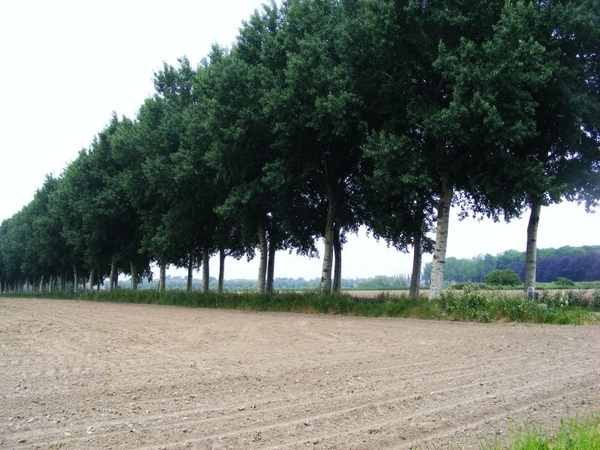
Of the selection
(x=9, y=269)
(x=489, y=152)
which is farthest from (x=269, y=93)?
(x=9, y=269)

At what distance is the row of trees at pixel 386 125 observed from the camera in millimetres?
21109

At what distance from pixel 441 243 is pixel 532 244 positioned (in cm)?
468

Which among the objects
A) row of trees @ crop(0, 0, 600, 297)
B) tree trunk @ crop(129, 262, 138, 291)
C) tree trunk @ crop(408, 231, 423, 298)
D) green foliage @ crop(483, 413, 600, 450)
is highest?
row of trees @ crop(0, 0, 600, 297)

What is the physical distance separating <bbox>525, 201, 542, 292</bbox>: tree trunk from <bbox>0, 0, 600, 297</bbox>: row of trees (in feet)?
0.21

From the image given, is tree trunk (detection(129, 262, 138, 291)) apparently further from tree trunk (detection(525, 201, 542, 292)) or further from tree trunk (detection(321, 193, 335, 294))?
tree trunk (detection(525, 201, 542, 292))

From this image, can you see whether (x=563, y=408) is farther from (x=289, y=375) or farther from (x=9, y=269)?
(x=9, y=269)

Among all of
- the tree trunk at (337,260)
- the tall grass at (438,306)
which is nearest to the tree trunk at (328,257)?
the tall grass at (438,306)

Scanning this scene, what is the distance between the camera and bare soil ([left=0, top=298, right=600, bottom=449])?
6273 mm

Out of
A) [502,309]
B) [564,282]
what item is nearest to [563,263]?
[564,282]

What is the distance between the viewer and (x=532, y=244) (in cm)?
2512

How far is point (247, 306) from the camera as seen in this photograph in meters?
30.4

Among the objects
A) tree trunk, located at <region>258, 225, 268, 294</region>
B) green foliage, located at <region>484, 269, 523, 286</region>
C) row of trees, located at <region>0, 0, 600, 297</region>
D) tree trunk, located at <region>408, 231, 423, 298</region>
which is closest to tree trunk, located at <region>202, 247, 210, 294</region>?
row of trees, located at <region>0, 0, 600, 297</region>

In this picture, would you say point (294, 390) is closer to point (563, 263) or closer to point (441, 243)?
point (441, 243)

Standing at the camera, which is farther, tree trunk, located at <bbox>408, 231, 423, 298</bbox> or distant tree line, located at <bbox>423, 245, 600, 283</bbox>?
distant tree line, located at <bbox>423, 245, 600, 283</bbox>
